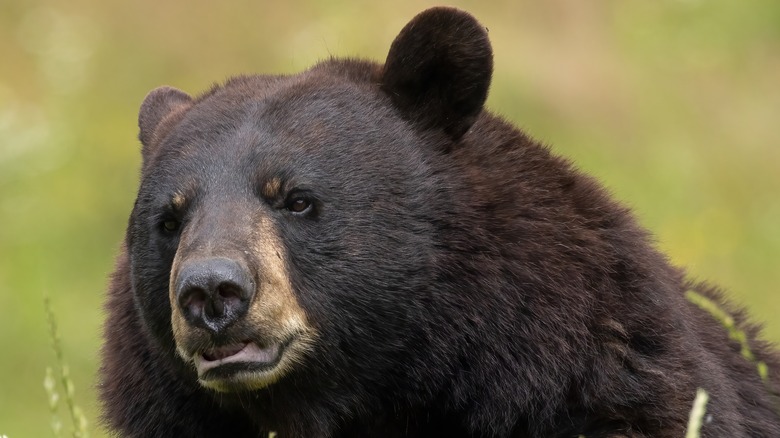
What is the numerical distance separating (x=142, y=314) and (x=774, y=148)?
12.0 meters

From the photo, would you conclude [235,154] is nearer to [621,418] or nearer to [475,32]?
[475,32]

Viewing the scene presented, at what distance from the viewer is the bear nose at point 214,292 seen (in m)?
4.79

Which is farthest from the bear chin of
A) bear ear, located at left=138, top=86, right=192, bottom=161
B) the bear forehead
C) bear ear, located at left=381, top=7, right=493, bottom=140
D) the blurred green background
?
the blurred green background

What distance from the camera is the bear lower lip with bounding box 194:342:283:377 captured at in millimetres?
4992

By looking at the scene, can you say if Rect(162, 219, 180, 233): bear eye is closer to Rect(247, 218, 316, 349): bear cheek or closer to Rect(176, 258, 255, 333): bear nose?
Rect(247, 218, 316, 349): bear cheek

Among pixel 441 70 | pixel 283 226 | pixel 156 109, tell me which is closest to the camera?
pixel 283 226

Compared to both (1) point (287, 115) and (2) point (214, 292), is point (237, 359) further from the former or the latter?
(1) point (287, 115)

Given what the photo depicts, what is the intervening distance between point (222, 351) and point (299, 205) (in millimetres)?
657

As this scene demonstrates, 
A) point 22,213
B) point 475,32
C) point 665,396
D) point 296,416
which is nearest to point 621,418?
point 665,396

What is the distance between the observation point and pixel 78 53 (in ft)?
54.2

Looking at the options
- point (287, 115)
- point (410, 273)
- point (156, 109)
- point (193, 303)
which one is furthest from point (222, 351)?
point (156, 109)

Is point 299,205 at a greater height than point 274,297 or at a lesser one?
greater

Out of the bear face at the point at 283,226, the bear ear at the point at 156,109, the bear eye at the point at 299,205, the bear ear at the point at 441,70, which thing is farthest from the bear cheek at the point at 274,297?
the bear ear at the point at 156,109

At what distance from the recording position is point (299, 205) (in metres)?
5.27
